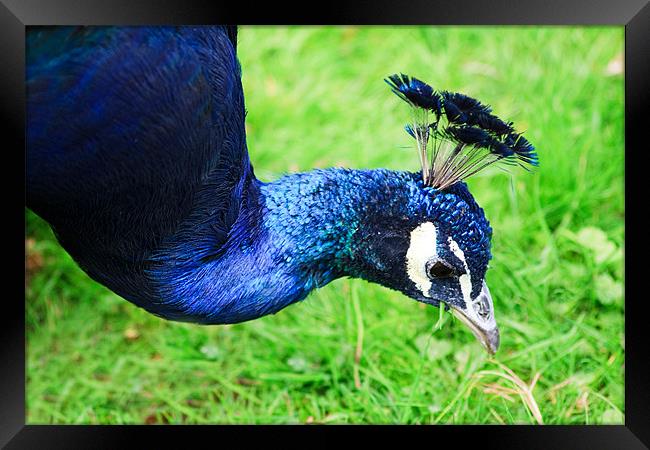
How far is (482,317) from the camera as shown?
235cm

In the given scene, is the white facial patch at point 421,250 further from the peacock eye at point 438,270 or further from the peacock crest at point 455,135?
the peacock crest at point 455,135

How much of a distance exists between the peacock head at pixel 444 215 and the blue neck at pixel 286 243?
0.05m

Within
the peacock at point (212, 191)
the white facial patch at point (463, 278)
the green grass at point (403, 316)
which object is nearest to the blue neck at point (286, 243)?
the peacock at point (212, 191)

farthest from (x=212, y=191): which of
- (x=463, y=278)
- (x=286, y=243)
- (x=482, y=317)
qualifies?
(x=482, y=317)

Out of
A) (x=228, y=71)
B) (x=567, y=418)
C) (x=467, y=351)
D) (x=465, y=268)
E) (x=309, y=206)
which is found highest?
(x=228, y=71)

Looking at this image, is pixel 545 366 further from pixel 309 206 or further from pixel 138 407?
pixel 138 407

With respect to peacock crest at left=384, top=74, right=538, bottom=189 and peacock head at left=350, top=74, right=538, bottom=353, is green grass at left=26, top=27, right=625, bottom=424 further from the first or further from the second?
peacock crest at left=384, top=74, right=538, bottom=189

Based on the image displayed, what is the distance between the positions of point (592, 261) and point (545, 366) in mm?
586

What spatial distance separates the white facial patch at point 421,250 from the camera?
222cm

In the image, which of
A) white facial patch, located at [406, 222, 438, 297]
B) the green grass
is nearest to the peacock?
white facial patch, located at [406, 222, 438, 297]
